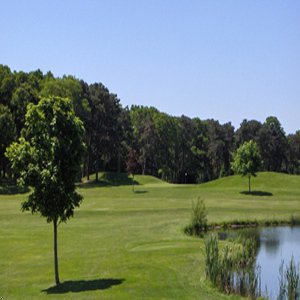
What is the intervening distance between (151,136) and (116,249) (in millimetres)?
112644

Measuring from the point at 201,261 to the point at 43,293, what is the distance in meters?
10.8

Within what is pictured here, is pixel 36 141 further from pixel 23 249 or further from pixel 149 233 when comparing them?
pixel 149 233

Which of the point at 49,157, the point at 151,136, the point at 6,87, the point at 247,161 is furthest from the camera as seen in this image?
the point at 151,136

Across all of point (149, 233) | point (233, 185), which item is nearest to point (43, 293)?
point (149, 233)

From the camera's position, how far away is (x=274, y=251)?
38.3 m

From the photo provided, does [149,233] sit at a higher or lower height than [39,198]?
lower

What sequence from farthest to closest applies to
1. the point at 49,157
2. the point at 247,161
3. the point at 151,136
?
the point at 151,136 < the point at 247,161 < the point at 49,157

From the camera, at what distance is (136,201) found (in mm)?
72188

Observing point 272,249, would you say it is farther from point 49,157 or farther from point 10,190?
point 10,190

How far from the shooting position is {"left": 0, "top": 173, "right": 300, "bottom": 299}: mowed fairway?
894 inches

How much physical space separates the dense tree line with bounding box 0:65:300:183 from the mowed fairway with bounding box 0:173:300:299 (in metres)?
36.8

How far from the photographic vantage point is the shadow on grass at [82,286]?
22.4 meters

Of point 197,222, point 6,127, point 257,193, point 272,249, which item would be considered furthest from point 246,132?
point 272,249

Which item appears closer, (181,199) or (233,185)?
(181,199)
